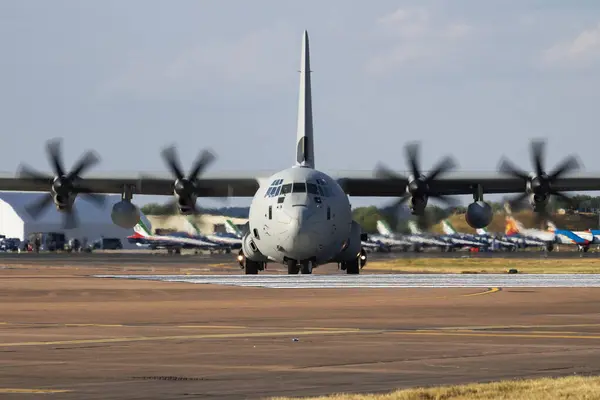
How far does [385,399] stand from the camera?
12539 mm

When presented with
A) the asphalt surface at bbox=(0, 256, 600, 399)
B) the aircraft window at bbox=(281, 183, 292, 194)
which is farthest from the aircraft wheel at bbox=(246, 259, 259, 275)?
the asphalt surface at bbox=(0, 256, 600, 399)

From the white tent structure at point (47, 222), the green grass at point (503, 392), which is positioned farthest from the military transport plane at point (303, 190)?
the white tent structure at point (47, 222)

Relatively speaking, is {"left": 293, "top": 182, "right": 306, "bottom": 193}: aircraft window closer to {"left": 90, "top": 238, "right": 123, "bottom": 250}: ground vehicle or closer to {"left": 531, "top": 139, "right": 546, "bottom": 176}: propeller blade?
{"left": 531, "top": 139, "right": 546, "bottom": 176}: propeller blade

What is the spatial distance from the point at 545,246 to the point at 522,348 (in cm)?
16589

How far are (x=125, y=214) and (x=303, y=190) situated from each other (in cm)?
1247

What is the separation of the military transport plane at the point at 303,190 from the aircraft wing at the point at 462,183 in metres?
0.05

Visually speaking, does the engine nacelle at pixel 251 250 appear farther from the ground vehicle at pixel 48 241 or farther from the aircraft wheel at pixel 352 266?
the ground vehicle at pixel 48 241

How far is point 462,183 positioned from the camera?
6247 cm

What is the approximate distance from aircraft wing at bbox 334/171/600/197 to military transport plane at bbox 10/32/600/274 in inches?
2.1

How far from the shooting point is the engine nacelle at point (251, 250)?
2256 inches

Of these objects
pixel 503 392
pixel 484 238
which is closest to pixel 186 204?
pixel 503 392

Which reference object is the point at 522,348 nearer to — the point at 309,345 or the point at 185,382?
the point at 309,345

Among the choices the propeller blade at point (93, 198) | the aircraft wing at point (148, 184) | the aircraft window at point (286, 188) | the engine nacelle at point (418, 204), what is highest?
the aircraft wing at point (148, 184)

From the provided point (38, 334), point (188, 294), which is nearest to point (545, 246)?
point (188, 294)
